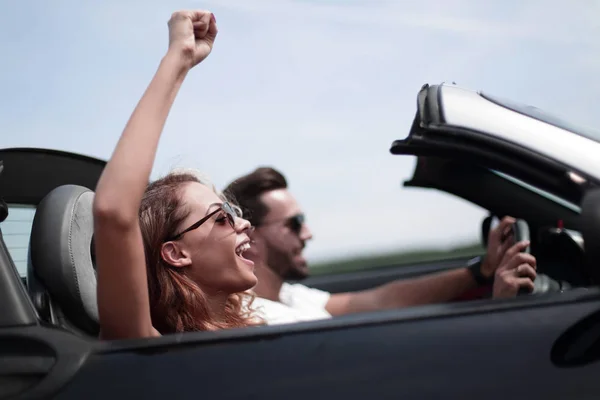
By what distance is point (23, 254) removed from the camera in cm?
244

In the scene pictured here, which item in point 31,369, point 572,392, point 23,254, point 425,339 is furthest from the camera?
point 23,254

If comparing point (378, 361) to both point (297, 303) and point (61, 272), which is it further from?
point (297, 303)

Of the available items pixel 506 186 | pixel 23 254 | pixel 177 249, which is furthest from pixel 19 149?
pixel 506 186

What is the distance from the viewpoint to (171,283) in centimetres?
223

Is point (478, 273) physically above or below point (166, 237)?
above

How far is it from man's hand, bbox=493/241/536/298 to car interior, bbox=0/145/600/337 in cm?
6

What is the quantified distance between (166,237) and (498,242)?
1017 mm

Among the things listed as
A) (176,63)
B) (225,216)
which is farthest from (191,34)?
(225,216)

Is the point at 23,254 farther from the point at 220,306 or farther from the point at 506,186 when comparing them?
the point at 506,186

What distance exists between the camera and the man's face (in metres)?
3.64

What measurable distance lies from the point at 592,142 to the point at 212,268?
0.99 meters

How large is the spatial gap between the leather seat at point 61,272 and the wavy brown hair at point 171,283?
0.54 ft

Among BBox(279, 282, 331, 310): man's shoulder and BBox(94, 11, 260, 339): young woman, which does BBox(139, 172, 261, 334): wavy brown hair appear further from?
BBox(279, 282, 331, 310): man's shoulder

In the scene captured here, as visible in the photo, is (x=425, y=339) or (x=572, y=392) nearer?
(x=572, y=392)
